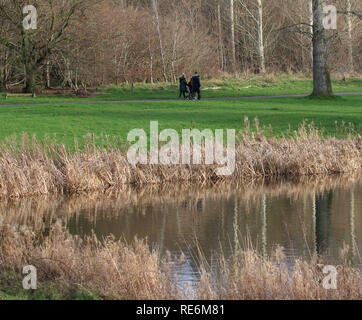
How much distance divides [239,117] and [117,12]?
937 inches

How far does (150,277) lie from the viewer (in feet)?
34.6

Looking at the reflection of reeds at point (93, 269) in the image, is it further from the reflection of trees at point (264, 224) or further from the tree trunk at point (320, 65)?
the tree trunk at point (320, 65)

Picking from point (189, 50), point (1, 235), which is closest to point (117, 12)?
point (189, 50)

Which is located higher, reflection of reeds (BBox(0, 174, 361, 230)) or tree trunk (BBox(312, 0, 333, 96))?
tree trunk (BBox(312, 0, 333, 96))

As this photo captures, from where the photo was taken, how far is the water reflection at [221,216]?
14719 mm

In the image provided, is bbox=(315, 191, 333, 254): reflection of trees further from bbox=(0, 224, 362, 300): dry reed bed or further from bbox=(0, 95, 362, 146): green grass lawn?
bbox=(0, 95, 362, 146): green grass lawn

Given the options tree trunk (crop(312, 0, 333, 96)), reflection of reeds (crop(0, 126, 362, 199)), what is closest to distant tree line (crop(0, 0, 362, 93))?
tree trunk (crop(312, 0, 333, 96))

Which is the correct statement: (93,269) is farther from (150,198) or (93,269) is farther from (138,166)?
(138,166)

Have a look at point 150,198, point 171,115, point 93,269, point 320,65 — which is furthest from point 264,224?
point 320,65

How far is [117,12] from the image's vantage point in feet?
176

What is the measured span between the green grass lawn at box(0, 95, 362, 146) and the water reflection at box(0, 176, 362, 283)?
5865 millimetres

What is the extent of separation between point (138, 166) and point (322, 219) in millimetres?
5374

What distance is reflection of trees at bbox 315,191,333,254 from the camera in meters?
14.9

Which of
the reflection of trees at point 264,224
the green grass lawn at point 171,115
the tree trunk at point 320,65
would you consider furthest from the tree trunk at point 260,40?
the reflection of trees at point 264,224
